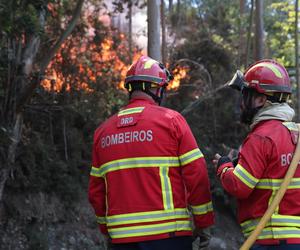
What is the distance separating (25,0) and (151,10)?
5.86 ft

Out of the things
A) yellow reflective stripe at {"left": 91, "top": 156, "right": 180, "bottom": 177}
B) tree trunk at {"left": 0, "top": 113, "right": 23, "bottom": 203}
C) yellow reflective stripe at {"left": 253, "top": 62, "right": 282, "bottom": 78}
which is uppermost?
yellow reflective stripe at {"left": 253, "top": 62, "right": 282, "bottom": 78}

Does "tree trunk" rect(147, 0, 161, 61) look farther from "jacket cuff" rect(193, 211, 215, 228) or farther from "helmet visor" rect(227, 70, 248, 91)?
"jacket cuff" rect(193, 211, 215, 228)

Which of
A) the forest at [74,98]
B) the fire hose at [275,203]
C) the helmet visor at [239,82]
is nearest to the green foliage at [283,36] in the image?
the forest at [74,98]

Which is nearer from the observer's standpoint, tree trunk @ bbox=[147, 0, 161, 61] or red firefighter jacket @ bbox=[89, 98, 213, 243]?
red firefighter jacket @ bbox=[89, 98, 213, 243]

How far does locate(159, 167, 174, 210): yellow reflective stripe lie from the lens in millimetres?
3543

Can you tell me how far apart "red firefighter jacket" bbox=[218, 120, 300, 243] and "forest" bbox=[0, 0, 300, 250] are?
3553 mm

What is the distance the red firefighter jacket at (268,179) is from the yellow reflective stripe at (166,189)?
1.41ft

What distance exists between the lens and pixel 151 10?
22.7 ft

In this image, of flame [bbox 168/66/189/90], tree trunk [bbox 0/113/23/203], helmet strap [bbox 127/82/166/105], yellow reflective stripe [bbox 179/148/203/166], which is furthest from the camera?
flame [bbox 168/66/189/90]

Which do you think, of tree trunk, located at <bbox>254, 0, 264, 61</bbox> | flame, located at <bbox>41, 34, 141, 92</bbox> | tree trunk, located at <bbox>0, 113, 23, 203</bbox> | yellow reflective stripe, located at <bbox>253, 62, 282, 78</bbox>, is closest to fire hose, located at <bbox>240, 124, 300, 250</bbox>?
yellow reflective stripe, located at <bbox>253, 62, 282, 78</bbox>

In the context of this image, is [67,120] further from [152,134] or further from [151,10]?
[152,134]

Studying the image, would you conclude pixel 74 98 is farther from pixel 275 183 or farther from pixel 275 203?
pixel 275 203

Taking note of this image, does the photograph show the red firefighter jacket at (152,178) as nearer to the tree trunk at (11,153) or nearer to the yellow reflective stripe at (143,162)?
the yellow reflective stripe at (143,162)

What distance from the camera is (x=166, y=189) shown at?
3.57 m
